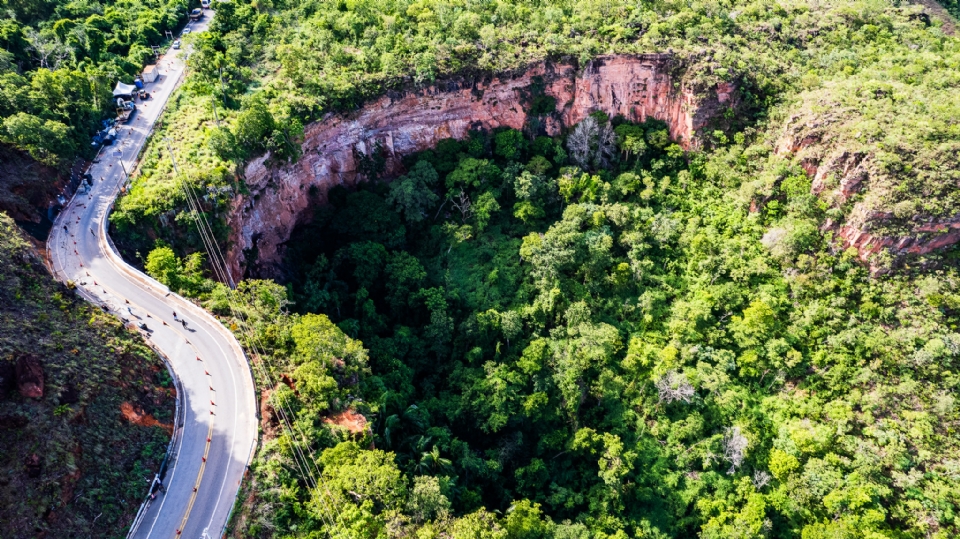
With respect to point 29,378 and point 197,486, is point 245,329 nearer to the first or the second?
point 197,486

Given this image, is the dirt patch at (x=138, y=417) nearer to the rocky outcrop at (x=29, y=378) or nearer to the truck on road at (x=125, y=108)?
the rocky outcrop at (x=29, y=378)

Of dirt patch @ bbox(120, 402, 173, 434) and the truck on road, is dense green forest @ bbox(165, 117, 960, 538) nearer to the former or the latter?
dirt patch @ bbox(120, 402, 173, 434)

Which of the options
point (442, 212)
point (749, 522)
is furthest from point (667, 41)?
point (749, 522)

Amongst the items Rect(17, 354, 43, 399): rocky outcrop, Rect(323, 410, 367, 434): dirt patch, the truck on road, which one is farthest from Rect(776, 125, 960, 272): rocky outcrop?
the truck on road

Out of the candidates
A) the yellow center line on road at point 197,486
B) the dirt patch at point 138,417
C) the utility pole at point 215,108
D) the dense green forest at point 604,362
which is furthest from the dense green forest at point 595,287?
the dirt patch at point 138,417

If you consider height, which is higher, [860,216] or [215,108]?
[215,108]

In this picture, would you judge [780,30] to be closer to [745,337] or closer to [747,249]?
[747,249]

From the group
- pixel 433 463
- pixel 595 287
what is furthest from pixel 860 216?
pixel 433 463
